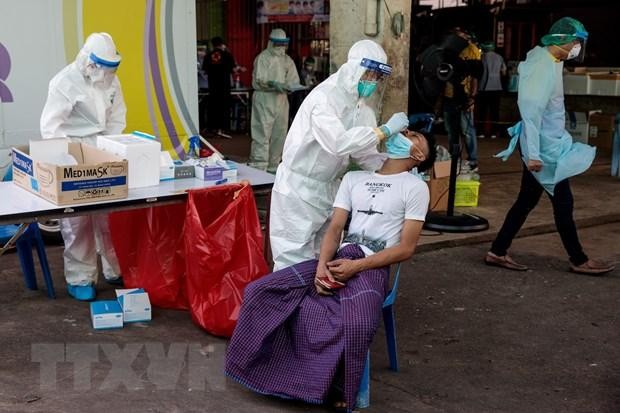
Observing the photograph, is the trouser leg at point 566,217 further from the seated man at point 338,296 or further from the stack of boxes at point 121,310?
the stack of boxes at point 121,310

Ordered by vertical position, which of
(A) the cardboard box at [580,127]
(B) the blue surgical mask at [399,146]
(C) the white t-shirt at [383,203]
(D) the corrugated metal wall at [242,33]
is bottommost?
(A) the cardboard box at [580,127]

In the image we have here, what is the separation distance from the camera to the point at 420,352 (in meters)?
4.29

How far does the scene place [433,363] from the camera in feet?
13.6

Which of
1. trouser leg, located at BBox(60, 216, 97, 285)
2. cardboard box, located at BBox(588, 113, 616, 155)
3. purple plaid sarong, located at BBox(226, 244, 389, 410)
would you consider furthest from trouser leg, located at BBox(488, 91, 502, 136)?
purple plaid sarong, located at BBox(226, 244, 389, 410)

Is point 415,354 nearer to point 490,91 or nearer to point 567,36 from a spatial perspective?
point 567,36

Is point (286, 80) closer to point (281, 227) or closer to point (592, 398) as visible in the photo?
point (281, 227)

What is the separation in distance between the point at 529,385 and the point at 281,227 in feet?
4.72

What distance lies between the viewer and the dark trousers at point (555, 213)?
18.1 ft

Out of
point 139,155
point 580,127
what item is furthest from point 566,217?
point 580,127

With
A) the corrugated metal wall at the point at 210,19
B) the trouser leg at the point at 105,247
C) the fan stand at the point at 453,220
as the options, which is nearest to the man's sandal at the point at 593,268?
the fan stand at the point at 453,220

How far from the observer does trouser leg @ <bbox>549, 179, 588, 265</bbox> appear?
552 centimetres

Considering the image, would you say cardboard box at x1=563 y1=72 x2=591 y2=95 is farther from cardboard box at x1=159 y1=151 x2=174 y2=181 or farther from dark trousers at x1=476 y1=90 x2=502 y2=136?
cardboard box at x1=159 y1=151 x2=174 y2=181

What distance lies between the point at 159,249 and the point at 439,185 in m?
3.24

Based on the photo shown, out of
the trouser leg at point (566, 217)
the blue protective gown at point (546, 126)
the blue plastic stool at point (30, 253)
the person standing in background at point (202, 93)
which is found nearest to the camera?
the blue plastic stool at point (30, 253)
